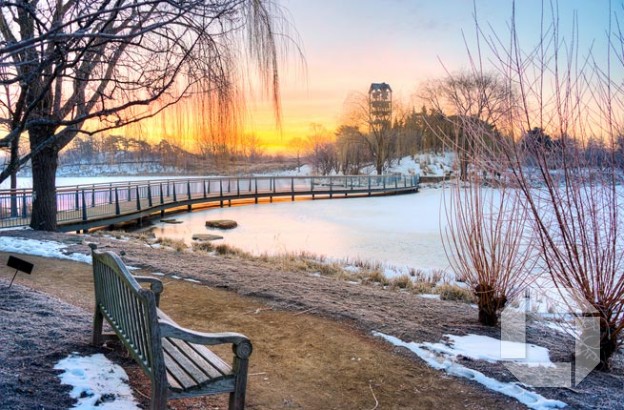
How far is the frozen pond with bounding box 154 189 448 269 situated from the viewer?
41.2 ft

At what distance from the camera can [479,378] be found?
3660 mm

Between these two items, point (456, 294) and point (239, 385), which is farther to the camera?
point (456, 294)

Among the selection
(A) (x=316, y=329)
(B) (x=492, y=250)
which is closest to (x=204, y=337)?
(A) (x=316, y=329)

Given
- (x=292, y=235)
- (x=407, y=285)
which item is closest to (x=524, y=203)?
(x=407, y=285)

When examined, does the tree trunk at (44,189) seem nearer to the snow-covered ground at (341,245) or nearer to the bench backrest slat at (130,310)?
the snow-covered ground at (341,245)

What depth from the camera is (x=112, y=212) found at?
59.1ft

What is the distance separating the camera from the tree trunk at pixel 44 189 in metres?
11.0

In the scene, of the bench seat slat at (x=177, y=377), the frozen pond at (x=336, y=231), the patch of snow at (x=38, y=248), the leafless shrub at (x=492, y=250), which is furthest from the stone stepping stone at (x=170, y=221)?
the bench seat slat at (x=177, y=377)

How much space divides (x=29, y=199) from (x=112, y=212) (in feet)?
14.4

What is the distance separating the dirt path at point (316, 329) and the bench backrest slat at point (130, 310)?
0.46 meters

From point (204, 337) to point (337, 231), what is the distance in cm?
1466

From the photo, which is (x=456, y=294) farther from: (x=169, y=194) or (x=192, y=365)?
(x=169, y=194)

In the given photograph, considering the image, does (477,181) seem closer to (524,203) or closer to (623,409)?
(524,203)

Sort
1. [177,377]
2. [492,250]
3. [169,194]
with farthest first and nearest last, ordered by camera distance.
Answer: [169,194], [492,250], [177,377]
